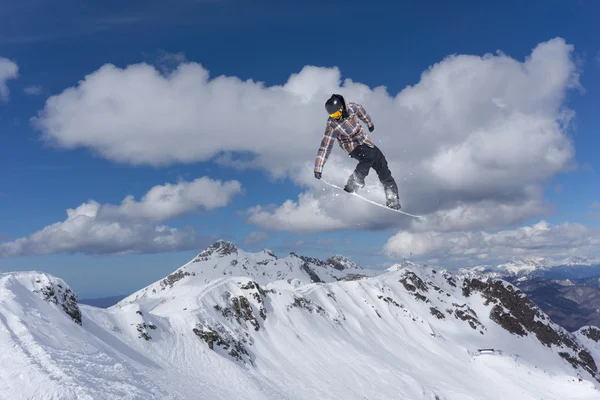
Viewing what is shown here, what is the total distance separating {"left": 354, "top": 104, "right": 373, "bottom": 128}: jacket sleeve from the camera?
38.1 feet

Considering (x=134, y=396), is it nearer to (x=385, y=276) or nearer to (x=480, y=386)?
(x=480, y=386)

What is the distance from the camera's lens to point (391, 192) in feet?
43.8

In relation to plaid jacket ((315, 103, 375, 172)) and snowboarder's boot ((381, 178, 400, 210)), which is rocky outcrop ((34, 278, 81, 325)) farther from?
snowboarder's boot ((381, 178, 400, 210))

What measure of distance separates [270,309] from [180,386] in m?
35.7

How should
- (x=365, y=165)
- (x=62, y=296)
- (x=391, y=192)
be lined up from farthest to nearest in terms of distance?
1. (x=62, y=296)
2. (x=391, y=192)
3. (x=365, y=165)

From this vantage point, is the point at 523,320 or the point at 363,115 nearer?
the point at 363,115

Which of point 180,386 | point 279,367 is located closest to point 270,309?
point 279,367

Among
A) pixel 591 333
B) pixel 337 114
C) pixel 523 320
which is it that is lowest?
pixel 337 114

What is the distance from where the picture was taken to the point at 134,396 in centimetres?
1644

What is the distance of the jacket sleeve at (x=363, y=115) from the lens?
11.6 metres

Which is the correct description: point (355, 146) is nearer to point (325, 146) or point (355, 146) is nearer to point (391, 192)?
point (325, 146)

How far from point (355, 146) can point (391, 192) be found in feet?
7.99

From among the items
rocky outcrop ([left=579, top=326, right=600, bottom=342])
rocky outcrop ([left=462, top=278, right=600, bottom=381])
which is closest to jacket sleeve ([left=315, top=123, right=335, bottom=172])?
rocky outcrop ([left=462, top=278, right=600, bottom=381])

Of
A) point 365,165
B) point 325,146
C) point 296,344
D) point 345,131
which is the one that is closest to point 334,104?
point 345,131
